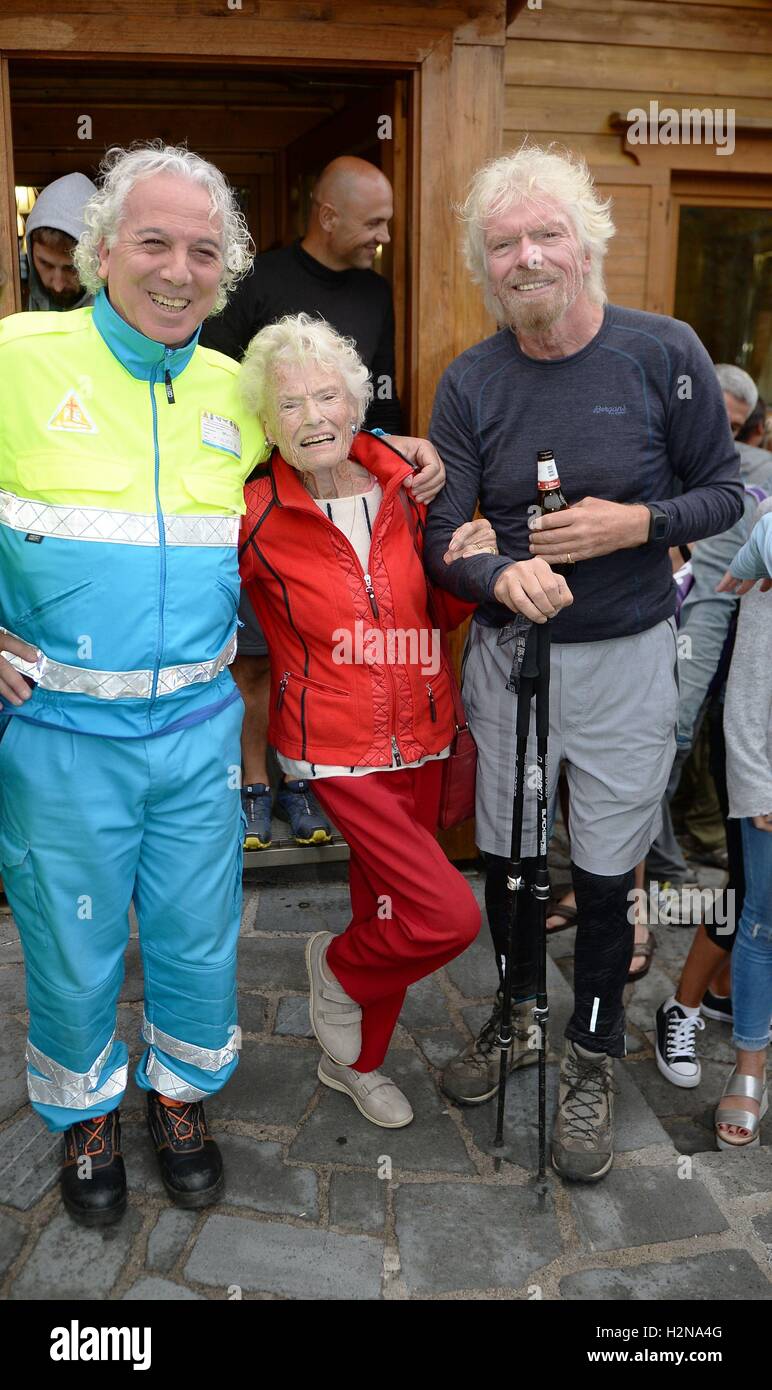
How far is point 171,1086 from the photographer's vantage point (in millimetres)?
2861

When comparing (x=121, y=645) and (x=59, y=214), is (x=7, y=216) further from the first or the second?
(x=121, y=645)

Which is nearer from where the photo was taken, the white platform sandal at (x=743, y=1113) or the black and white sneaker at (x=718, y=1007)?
the white platform sandal at (x=743, y=1113)

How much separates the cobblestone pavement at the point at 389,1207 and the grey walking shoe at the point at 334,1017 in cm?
18

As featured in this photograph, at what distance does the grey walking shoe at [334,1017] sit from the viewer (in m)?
3.14

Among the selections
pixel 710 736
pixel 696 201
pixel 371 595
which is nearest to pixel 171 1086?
pixel 371 595

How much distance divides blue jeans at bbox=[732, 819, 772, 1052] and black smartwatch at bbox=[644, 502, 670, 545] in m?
0.94

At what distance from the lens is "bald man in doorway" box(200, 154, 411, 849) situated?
14.7 ft

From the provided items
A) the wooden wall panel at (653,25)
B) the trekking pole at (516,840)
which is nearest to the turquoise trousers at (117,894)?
the trekking pole at (516,840)

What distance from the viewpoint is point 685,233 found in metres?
5.70

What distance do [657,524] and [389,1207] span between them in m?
1.78

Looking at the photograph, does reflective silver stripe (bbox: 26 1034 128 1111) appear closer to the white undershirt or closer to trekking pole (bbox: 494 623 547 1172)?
the white undershirt
